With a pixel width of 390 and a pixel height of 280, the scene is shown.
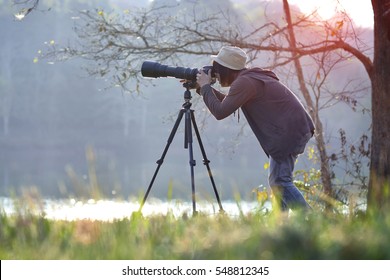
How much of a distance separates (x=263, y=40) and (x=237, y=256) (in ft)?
14.5

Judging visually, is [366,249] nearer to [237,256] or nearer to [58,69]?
[237,256]

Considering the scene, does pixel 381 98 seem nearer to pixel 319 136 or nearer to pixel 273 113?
pixel 273 113

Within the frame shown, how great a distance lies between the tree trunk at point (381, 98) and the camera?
15.6 ft

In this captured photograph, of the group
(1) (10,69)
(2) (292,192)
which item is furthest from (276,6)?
(1) (10,69)

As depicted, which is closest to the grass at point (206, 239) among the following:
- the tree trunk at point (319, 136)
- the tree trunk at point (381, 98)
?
the tree trunk at point (381, 98)

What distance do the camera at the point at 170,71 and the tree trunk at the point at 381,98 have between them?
5.19 ft

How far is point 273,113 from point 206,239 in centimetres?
156

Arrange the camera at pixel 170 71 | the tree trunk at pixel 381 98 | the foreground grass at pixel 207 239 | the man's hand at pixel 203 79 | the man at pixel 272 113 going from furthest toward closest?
the tree trunk at pixel 381 98
the camera at pixel 170 71
the man's hand at pixel 203 79
the man at pixel 272 113
the foreground grass at pixel 207 239

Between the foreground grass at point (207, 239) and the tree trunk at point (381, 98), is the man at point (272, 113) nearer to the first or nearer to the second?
the foreground grass at point (207, 239)

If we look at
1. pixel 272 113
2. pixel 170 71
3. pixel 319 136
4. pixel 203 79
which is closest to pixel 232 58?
pixel 203 79

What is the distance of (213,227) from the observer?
99.0 inches

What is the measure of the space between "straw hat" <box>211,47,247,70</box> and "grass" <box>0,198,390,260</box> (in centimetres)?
114

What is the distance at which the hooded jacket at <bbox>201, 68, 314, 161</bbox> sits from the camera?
362 cm

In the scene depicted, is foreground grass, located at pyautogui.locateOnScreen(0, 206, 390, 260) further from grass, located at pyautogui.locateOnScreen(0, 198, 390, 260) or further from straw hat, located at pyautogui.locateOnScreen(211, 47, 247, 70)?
straw hat, located at pyautogui.locateOnScreen(211, 47, 247, 70)
